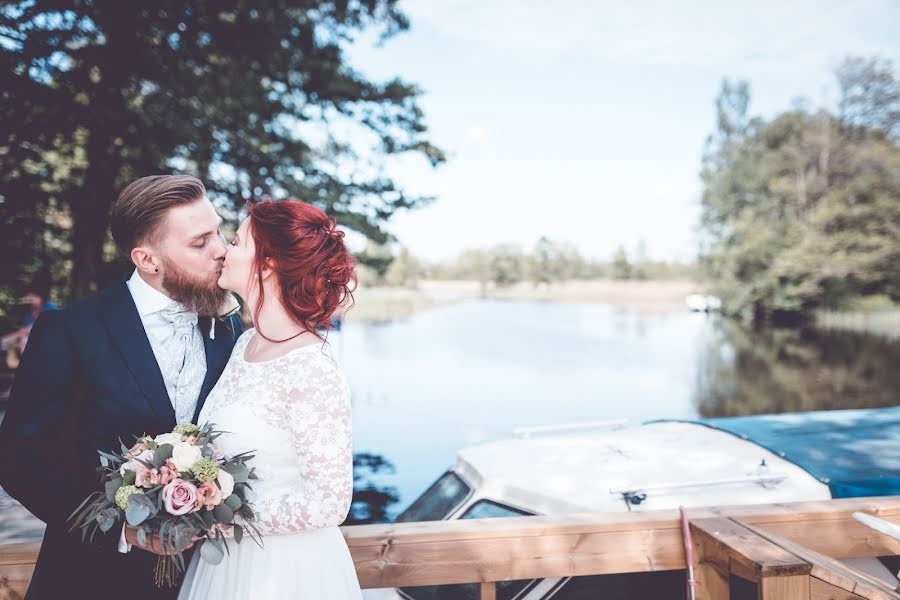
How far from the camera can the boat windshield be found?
15.0 ft

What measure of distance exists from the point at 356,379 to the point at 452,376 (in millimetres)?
4053

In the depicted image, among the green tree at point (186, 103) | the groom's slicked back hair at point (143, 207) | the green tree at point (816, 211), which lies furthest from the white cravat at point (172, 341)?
the green tree at point (816, 211)

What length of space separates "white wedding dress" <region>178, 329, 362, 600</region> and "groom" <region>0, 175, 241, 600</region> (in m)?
0.21

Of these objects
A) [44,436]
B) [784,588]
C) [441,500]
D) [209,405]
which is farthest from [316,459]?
[441,500]

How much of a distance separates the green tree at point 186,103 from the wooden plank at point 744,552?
963cm

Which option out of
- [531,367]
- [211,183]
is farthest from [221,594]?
[531,367]

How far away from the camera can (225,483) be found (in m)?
1.69

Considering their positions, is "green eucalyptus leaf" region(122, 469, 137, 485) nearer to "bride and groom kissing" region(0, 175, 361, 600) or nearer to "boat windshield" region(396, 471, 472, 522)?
"bride and groom kissing" region(0, 175, 361, 600)

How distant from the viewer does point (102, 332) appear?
1.99 m

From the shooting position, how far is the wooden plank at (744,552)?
6.58 ft

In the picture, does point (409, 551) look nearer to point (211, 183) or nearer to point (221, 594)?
point (221, 594)

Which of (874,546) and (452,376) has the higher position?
(874,546)

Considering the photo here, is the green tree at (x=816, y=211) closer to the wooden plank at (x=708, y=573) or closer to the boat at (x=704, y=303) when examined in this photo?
the boat at (x=704, y=303)

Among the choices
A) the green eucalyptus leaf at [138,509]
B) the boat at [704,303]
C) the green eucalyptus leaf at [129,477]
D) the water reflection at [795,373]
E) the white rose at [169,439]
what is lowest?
the water reflection at [795,373]
